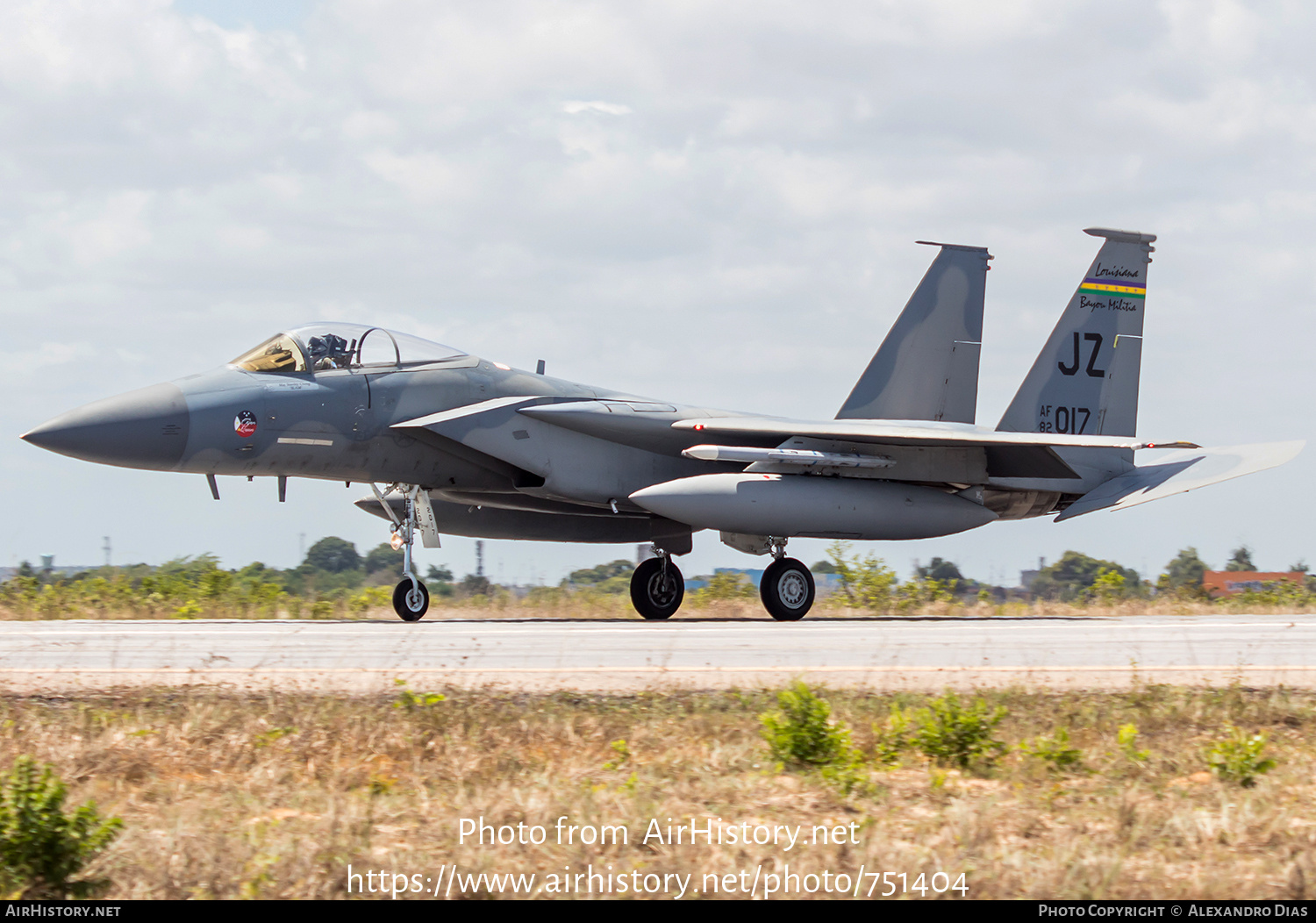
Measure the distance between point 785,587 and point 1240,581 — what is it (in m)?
16.3

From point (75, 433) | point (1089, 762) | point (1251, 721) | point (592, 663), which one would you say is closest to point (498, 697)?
point (592, 663)

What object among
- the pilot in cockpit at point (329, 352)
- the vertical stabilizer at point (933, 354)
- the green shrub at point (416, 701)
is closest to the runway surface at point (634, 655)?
the green shrub at point (416, 701)

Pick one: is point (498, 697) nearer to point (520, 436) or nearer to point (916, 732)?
point (916, 732)

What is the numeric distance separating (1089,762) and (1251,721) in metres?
1.55

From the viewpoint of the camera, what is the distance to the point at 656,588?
15352 millimetres

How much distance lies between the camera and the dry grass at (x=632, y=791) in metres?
4.50

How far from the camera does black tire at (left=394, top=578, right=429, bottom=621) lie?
43.3 ft

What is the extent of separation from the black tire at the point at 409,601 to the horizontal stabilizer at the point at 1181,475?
29.7 ft

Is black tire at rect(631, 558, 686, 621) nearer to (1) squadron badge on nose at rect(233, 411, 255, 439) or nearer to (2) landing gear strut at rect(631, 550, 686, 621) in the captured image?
(2) landing gear strut at rect(631, 550, 686, 621)

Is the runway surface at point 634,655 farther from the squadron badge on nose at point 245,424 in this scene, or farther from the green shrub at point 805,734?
the squadron badge on nose at point 245,424

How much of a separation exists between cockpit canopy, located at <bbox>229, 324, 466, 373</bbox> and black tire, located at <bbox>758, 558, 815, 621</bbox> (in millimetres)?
4713


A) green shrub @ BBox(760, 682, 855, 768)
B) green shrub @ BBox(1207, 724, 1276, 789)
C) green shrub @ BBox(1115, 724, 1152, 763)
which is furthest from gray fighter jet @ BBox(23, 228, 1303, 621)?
green shrub @ BBox(1207, 724, 1276, 789)

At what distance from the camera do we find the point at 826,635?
11.5 m

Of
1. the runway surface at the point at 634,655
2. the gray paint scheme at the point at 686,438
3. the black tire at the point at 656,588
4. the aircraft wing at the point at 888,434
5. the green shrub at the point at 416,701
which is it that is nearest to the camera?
the green shrub at the point at 416,701
